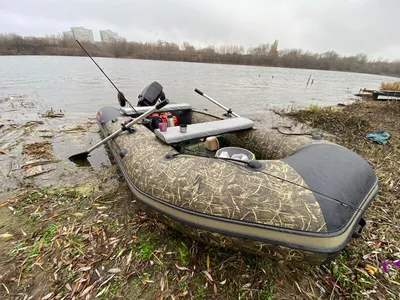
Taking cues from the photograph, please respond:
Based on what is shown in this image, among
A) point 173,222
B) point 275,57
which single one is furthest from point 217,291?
point 275,57

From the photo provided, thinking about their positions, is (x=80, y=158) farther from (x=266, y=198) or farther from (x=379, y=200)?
(x=379, y=200)

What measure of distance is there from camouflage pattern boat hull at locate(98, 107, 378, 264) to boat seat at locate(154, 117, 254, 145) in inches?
10.6

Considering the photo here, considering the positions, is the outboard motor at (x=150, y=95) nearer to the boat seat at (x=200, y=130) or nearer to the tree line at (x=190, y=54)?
the boat seat at (x=200, y=130)

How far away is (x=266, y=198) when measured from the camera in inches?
57.6

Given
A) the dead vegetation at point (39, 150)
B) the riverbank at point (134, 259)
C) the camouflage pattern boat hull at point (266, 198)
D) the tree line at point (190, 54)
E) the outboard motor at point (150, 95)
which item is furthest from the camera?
the tree line at point (190, 54)

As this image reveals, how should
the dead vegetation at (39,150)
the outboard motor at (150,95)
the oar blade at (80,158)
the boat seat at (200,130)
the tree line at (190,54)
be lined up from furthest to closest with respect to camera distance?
the tree line at (190,54) → the outboard motor at (150,95) → the dead vegetation at (39,150) → the oar blade at (80,158) → the boat seat at (200,130)

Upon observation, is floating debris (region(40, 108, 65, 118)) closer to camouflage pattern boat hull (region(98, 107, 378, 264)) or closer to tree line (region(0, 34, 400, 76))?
camouflage pattern boat hull (region(98, 107, 378, 264))

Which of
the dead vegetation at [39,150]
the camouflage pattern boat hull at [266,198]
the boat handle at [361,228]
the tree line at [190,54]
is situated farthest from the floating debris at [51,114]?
the tree line at [190,54]

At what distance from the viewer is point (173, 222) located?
5.72ft

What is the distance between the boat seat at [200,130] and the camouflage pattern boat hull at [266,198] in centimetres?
27

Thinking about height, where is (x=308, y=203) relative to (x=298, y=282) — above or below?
above

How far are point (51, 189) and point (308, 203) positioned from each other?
334cm

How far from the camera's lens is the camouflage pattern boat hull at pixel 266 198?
136 centimetres

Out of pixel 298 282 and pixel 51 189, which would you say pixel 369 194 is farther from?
pixel 51 189
